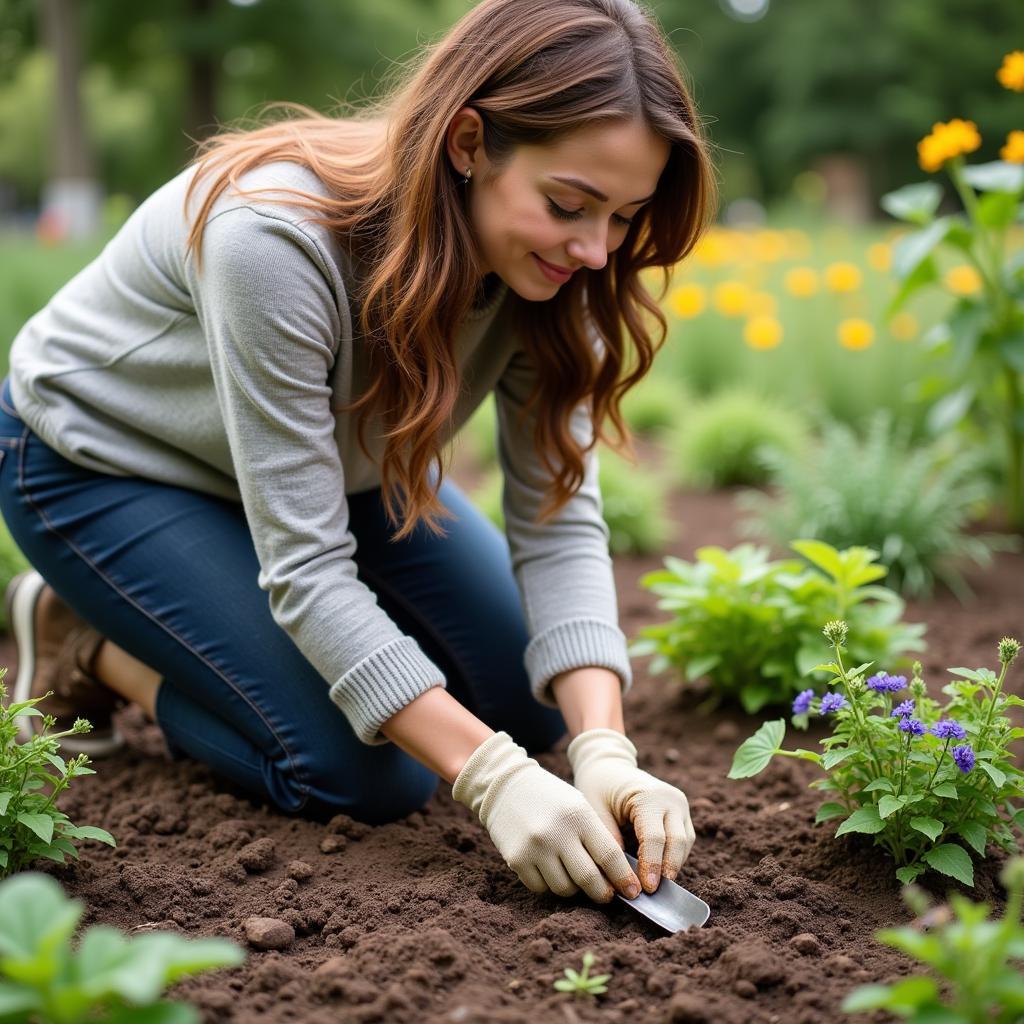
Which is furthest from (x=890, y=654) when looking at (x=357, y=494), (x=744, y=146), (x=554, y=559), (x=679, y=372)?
(x=744, y=146)

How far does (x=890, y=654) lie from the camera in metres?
2.18

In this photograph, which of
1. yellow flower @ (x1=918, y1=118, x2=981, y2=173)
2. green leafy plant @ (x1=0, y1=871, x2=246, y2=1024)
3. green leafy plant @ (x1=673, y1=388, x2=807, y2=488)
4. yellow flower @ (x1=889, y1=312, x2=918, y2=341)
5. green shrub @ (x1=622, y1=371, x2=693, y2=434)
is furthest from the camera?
green shrub @ (x1=622, y1=371, x2=693, y2=434)

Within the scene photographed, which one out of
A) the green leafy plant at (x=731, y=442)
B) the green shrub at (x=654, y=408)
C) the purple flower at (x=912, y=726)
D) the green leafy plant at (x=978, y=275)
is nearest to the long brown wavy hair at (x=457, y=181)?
the purple flower at (x=912, y=726)

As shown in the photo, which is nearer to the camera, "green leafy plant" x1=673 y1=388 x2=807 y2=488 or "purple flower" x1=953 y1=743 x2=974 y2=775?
"purple flower" x1=953 y1=743 x2=974 y2=775

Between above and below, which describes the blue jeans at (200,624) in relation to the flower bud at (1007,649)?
below

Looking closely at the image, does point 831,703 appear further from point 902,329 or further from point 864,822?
point 902,329

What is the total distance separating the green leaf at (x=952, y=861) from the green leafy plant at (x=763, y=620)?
55 centimetres

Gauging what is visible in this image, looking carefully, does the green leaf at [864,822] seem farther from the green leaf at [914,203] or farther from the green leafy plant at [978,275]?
the green leaf at [914,203]

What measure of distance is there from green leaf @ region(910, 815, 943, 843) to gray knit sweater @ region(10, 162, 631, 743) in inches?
22.3

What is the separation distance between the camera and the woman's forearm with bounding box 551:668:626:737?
184cm

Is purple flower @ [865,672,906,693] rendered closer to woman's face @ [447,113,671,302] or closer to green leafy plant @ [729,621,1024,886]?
green leafy plant @ [729,621,1024,886]

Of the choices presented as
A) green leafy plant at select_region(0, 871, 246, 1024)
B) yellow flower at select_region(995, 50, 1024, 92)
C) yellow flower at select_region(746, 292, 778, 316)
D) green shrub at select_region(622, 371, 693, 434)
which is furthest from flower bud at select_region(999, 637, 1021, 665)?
yellow flower at select_region(746, 292, 778, 316)

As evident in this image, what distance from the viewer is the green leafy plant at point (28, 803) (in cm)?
145

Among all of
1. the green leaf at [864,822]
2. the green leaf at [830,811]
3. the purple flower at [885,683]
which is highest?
the purple flower at [885,683]
